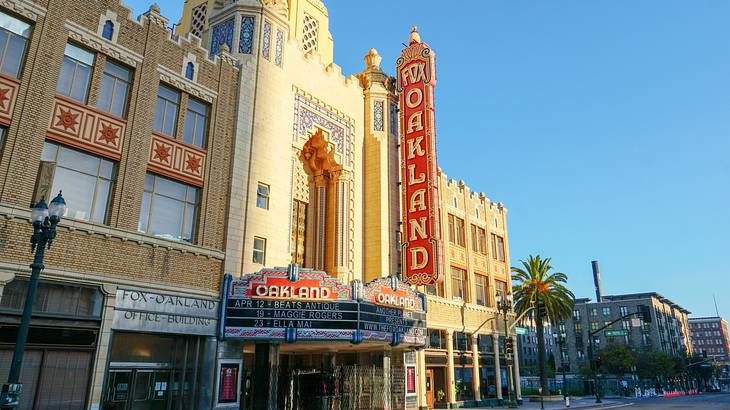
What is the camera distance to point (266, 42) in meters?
26.8

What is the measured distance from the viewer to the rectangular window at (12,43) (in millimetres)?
17297

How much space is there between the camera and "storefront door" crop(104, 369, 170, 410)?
18.4m

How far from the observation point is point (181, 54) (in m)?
22.9

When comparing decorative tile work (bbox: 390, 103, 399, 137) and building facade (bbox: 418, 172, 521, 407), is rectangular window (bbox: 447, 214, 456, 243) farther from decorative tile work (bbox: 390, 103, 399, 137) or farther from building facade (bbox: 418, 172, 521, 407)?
decorative tile work (bbox: 390, 103, 399, 137)

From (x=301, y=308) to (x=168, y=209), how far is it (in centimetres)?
703

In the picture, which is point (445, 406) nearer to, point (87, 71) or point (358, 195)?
point (358, 195)

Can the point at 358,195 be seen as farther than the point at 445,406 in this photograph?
No

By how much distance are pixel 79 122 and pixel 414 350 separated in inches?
851

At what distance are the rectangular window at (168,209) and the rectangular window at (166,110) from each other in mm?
2141

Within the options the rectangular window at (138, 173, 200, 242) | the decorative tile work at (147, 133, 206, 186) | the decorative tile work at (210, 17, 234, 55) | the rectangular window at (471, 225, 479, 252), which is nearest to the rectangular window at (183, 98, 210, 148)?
the decorative tile work at (147, 133, 206, 186)

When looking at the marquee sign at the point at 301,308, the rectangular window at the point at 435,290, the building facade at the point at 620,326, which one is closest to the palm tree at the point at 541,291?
the rectangular window at the point at 435,290

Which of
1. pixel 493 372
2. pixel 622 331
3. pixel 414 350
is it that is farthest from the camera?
pixel 622 331

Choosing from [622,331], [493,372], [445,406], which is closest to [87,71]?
[445,406]

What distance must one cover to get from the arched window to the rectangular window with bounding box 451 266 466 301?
28.3 metres
